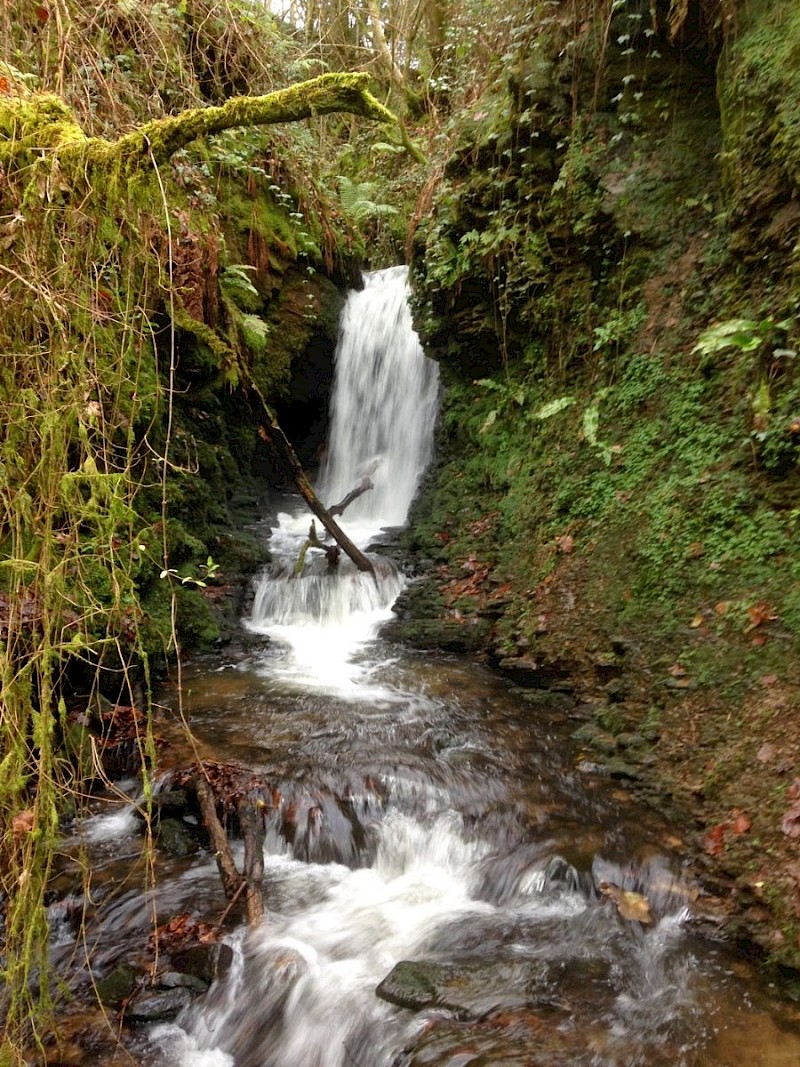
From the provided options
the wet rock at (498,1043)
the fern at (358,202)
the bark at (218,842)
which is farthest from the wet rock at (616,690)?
the fern at (358,202)

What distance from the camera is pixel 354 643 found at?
7977 millimetres

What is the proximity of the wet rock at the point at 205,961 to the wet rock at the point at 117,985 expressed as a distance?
0.23 m

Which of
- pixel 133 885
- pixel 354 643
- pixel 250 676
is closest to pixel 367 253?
pixel 354 643

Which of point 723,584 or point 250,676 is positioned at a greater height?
point 723,584

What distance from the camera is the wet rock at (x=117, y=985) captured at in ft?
10.8

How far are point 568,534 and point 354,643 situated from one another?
2772mm

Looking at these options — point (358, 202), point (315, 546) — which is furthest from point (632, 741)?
point (358, 202)

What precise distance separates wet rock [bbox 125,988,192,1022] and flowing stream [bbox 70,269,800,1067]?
58 mm

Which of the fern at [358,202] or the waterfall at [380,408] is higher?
the fern at [358,202]

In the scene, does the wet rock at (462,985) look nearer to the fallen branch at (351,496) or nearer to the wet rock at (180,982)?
the wet rock at (180,982)

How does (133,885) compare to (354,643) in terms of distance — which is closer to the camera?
(133,885)

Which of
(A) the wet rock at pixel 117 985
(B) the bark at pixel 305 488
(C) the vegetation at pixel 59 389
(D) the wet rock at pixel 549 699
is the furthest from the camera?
(B) the bark at pixel 305 488

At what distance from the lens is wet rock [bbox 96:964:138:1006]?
3.30 meters

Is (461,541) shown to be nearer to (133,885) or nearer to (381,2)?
(133,885)
